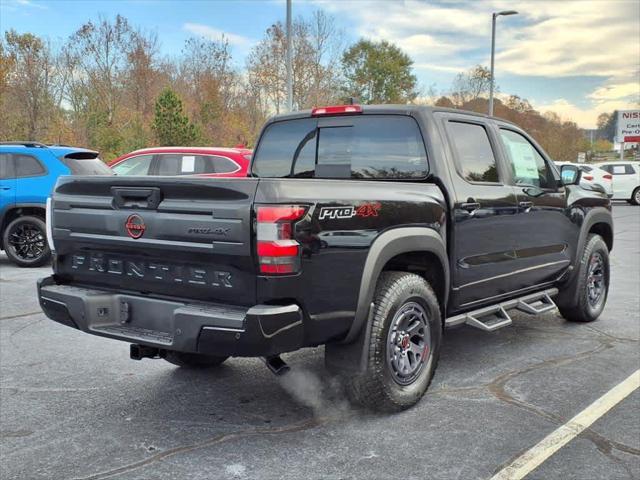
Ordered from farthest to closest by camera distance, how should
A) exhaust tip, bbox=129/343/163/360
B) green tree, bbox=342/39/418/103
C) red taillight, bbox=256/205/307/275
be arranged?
green tree, bbox=342/39/418/103
exhaust tip, bbox=129/343/163/360
red taillight, bbox=256/205/307/275

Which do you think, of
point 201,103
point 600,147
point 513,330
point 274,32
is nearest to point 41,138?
point 201,103

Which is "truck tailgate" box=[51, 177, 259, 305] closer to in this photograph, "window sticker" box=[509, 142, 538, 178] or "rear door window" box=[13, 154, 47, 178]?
"window sticker" box=[509, 142, 538, 178]

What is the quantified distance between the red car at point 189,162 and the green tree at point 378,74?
Answer: 4031 cm

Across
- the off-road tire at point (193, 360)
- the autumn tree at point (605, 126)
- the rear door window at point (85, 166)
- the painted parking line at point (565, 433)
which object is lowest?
the painted parking line at point (565, 433)

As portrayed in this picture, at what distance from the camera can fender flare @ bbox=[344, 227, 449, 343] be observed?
338cm

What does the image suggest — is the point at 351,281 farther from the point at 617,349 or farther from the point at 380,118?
the point at 617,349

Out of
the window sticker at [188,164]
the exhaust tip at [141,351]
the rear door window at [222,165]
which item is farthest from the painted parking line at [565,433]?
the window sticker at [188,164]

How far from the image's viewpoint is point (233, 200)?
9.93ft

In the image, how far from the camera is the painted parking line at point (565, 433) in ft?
9.97

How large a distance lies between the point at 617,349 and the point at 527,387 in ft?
4.64

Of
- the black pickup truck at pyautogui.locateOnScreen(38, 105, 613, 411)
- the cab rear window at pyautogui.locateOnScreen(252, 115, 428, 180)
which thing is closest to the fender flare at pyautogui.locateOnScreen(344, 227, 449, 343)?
the black pickup truck at pyautogui.locateOnScreen(38, 105, 613, 411)

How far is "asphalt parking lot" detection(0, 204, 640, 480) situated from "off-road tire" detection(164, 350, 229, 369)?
0.29 feet

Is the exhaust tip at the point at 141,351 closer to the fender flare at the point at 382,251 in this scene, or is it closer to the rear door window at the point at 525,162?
the fender flare at the point at 382,251

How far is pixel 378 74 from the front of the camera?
51.4 metres
